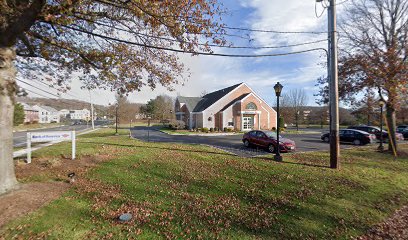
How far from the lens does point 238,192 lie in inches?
250

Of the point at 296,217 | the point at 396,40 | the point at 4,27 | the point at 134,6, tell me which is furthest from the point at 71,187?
the point at 396,40

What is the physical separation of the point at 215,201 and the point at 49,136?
807cm

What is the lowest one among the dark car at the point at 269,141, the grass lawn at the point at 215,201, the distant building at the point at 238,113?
the grass lawn at the point at 215,201

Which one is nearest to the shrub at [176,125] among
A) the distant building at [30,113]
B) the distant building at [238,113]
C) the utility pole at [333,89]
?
the distant building at [238,113]

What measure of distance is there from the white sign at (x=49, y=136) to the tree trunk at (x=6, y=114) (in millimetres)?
3808

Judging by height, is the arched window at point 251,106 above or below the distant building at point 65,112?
below

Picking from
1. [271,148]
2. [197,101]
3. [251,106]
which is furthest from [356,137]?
[197,101]

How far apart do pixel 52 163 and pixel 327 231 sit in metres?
9.52

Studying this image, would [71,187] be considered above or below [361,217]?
above

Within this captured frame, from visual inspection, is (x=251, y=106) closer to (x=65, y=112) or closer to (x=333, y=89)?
(x=333, y=89)

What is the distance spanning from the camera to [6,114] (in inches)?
214

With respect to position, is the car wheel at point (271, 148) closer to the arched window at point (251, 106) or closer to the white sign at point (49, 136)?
the white sign at point (49, 136)

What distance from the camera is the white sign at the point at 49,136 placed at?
8.90 meters

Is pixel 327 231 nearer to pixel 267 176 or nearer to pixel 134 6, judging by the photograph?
pixel 267 176
